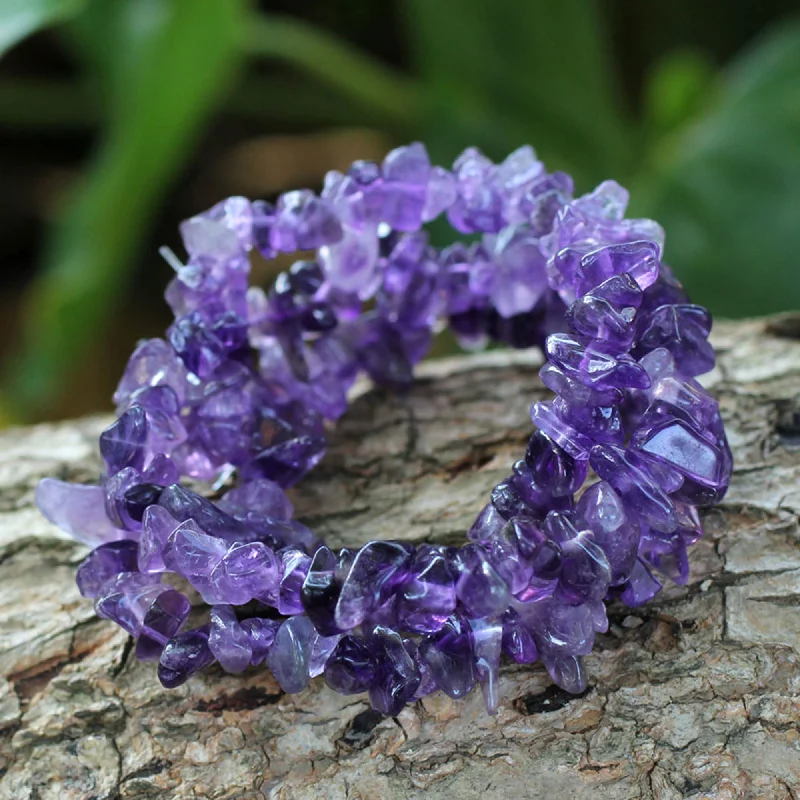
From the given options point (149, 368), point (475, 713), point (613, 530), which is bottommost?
point (475, 713)

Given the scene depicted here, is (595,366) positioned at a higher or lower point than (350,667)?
higher

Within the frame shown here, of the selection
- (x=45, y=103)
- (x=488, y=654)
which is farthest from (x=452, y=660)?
(x=45, y=103)

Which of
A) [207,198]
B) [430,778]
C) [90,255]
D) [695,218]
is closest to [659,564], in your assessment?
[430,778]

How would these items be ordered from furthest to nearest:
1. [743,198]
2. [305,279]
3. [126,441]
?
[743,198] → [305,279] → [126,441]

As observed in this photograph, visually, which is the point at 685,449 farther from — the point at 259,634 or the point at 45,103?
the point at 45,103

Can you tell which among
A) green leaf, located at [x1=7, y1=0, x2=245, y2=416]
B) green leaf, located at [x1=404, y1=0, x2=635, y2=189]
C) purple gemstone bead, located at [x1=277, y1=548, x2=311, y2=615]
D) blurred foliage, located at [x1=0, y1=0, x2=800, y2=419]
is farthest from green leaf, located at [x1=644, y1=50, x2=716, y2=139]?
purple gemstone bead, located at [x1=277, y1=548, x2=311, y2=615]

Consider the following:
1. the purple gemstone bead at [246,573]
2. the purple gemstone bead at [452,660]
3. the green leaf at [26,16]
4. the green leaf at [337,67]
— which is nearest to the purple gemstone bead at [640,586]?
the purple gemstone bead at [452,660]

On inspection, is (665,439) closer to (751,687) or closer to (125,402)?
(751,687)
